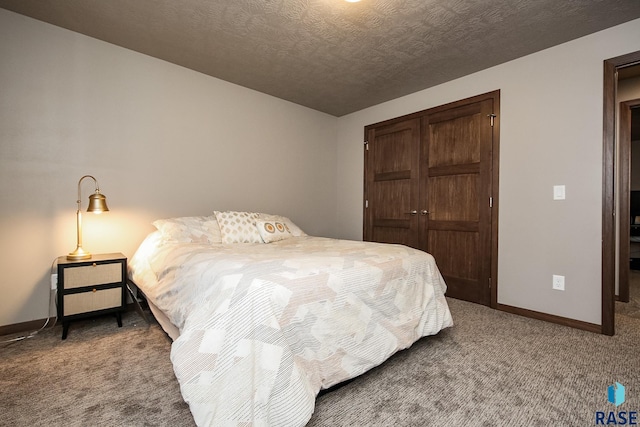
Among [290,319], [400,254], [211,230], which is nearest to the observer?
[290,319]

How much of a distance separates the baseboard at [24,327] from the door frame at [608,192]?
453 cm

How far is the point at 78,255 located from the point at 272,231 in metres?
1.57

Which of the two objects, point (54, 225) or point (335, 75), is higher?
point (335, 75)

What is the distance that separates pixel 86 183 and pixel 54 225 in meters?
0.42

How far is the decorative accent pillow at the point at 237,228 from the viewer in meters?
2.75

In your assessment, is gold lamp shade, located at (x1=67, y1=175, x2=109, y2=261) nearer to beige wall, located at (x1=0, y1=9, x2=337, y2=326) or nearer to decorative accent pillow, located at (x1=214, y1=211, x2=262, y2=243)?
beige wall, located at (x1=0, y1=9, x2=337, y2=326)

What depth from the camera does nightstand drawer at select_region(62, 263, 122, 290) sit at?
216 centimetres

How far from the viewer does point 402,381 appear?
1.64m

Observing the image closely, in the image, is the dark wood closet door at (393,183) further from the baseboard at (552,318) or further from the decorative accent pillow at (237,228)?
the decorative accent pillow at (237,228)

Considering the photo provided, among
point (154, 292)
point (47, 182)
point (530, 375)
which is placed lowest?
point (530, 375)

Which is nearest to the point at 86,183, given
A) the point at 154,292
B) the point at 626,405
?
the point at 154,292

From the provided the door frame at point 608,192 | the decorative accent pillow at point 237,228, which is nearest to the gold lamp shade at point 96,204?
the decorative accent pillow at point 237,228

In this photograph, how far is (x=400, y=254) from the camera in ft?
6.74

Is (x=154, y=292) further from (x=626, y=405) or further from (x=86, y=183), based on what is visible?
(x=626, y=405)
